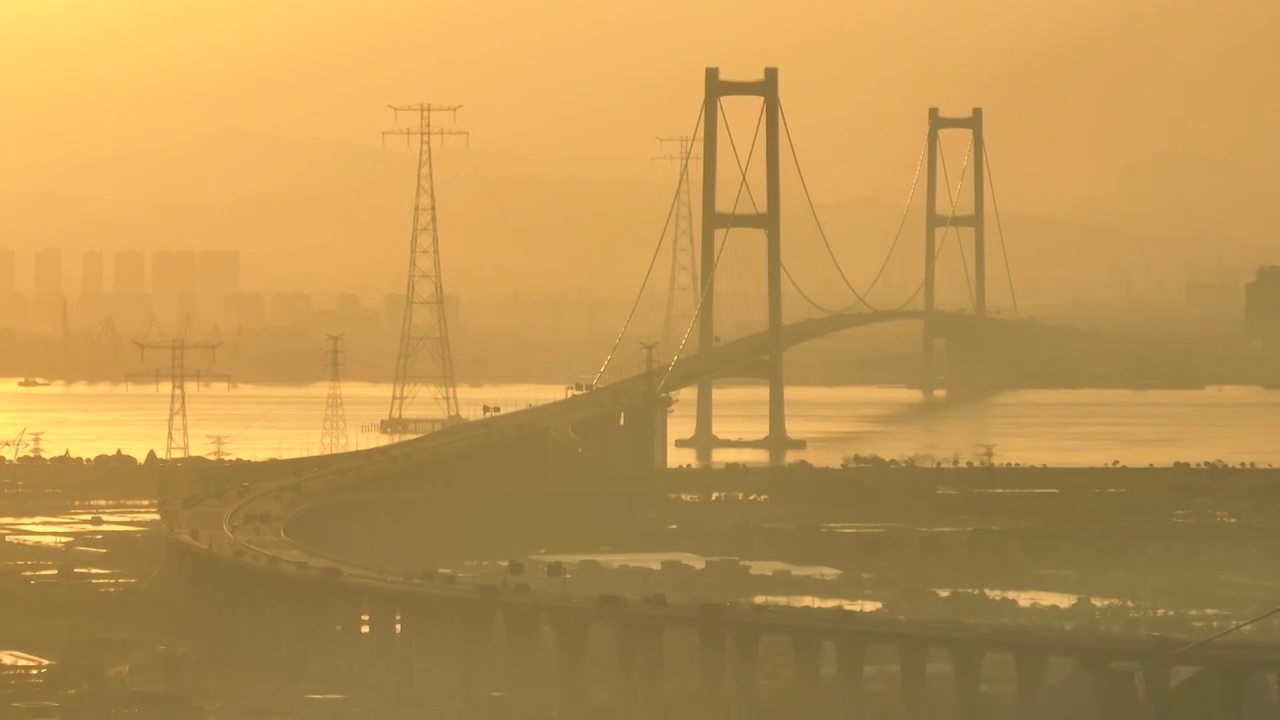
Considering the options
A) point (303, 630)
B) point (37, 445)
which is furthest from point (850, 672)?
point (37, 445)

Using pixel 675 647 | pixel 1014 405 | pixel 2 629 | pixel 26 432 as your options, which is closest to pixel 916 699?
pixel 675 647

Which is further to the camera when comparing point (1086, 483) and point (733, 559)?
point (1086, 483)

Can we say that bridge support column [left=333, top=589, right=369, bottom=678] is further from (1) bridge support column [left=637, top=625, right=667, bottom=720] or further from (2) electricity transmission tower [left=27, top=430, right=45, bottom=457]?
(2) electricity transmission tower [left=27, top=430, right=45, bottom=457]

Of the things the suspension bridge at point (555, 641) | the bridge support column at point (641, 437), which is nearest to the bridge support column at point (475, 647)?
the suspension bridge at point (555, 641)

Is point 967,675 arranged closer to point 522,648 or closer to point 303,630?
point 522,648

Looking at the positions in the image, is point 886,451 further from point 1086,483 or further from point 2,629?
point 2,629

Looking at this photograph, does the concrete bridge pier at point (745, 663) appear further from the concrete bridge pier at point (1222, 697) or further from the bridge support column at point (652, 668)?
the concrete bridge pier at point (1222, 697)

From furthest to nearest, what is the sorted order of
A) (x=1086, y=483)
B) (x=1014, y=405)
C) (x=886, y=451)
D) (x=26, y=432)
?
(x=1014, y=405), (x=26, y=432), (x=886, y=451), (x=1086, y=483)
